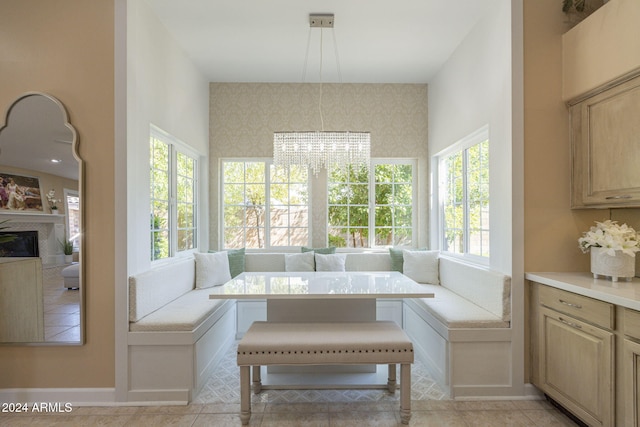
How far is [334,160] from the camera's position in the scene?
312 cm

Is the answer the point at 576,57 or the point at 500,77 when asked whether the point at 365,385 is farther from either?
the point at 576,57

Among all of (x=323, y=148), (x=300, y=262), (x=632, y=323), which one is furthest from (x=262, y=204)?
(x=632, y=323)

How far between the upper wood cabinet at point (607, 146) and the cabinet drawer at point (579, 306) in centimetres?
63

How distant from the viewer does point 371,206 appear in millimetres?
4488

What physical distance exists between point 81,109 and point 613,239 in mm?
3437

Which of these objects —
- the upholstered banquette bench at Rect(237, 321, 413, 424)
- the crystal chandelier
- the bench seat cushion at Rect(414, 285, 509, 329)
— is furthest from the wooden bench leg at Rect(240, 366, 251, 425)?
the crystal chandelier

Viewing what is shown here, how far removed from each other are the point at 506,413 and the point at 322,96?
3493 millimetres

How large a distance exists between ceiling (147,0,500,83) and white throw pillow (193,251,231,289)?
196 cm

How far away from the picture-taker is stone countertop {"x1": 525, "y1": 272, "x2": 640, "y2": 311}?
1.84 metres

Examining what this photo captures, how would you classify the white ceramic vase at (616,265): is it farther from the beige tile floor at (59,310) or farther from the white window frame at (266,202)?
the beige tile floor at (59,310)

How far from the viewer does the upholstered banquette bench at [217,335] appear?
8.16ft

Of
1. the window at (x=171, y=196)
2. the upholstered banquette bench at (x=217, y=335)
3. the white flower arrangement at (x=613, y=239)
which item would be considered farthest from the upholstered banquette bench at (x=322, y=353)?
the window at (x=171, y=196)

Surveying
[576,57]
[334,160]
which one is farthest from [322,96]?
[576,57]

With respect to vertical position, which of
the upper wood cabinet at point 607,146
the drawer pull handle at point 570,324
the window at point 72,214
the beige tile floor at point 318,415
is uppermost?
the upper wood cabinet at point 607,146
